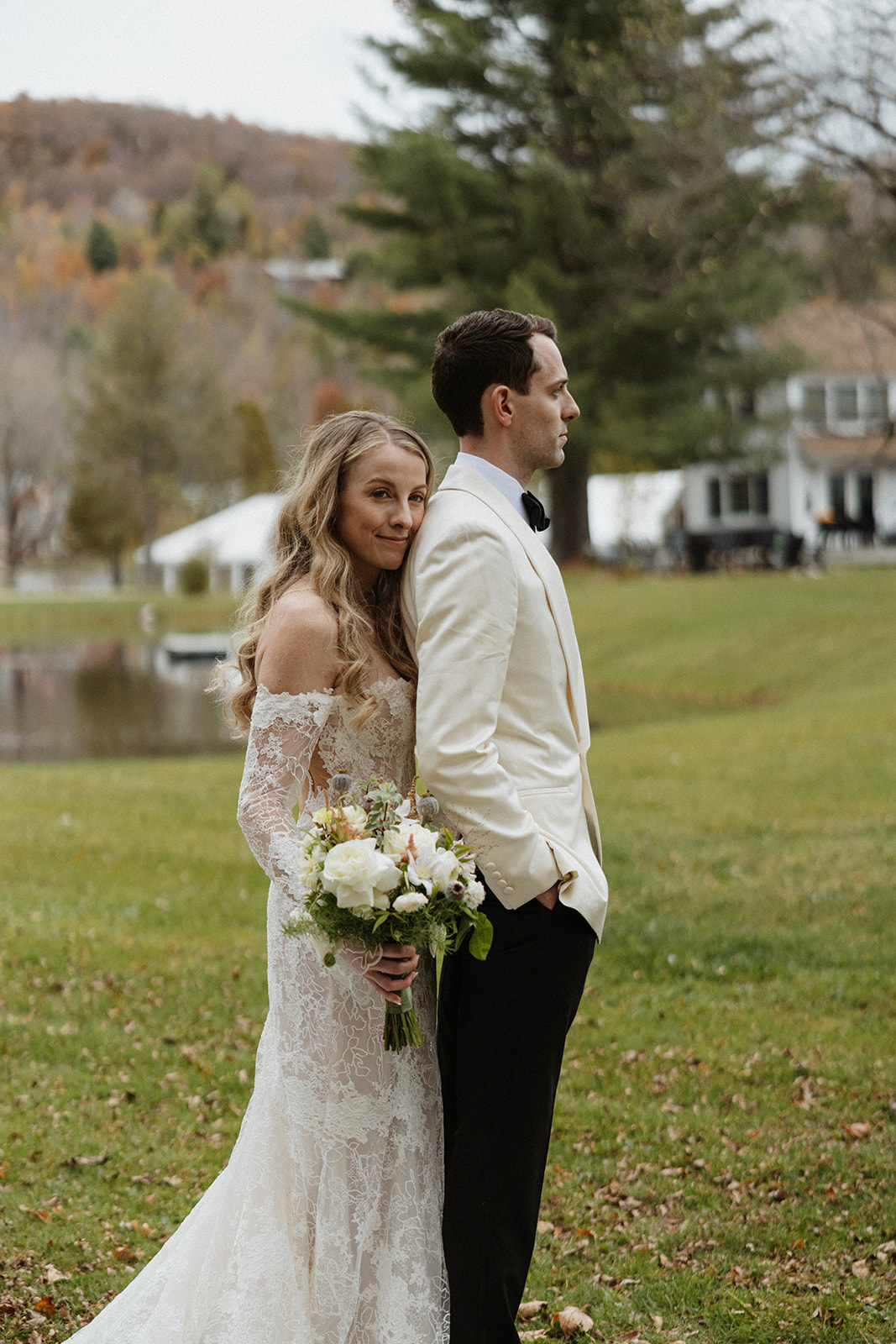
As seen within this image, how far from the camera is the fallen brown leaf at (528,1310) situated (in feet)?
13.6

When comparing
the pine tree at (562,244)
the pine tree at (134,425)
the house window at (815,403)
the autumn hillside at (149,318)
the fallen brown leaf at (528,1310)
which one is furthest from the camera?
the autumn hillside at (149,318)

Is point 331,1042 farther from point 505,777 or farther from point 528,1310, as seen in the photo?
point 528,1310

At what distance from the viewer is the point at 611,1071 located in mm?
6066

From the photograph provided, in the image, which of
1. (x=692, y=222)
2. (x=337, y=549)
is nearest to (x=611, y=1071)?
(x=337, y=549)

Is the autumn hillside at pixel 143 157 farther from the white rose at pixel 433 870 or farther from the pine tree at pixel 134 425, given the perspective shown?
the white rose at pixel 433 870

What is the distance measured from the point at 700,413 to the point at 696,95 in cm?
1216

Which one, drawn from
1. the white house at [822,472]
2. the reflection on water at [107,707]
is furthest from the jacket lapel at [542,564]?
the white house at [822,472]

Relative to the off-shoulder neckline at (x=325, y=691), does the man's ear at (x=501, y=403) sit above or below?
above

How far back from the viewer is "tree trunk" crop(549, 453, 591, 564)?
120ft

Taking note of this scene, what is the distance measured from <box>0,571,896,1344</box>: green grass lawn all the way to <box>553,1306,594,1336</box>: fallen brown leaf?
7cm

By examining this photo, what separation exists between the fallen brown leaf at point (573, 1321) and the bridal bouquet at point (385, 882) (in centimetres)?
180

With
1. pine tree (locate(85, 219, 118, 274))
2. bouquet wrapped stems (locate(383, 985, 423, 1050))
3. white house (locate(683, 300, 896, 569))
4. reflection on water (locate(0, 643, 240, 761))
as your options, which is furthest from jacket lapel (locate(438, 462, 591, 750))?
pine tree (locate(85, 219, 118, 274))

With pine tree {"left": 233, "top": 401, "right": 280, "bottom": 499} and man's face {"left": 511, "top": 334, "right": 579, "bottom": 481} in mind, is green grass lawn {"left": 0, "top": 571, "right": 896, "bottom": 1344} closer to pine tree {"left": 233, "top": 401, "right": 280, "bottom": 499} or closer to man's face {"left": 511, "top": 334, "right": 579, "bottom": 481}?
man's face {"left": 511, "top": 334, "right": 579, "bottom": 481}

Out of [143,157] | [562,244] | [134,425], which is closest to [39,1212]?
[562,244]
